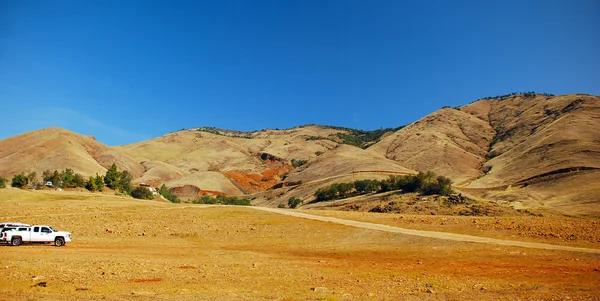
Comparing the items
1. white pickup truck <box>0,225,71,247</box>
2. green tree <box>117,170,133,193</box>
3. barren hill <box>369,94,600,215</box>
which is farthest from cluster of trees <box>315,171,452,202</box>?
white pickup truck <box>0,225,71,247</box>

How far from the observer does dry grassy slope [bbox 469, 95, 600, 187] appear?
92.4 metres

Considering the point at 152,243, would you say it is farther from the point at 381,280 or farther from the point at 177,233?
the point at 381,280

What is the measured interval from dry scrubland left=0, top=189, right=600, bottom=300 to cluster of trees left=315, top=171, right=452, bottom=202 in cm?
2087

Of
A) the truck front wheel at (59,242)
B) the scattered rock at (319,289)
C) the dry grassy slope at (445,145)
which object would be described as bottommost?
the scattered rock at (319,289)

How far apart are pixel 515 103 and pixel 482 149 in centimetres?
6074

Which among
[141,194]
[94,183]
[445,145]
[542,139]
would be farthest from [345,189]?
[445,145]

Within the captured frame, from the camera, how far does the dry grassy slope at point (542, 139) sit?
92.4 meters

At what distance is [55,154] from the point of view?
130125 millimetres

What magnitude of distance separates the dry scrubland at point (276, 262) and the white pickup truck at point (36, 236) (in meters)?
0.98

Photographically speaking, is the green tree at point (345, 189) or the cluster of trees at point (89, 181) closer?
the cluster of trees at point (89, 181)

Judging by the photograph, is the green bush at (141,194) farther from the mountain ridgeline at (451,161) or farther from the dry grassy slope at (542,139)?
the dry grassy slope at (542,139)

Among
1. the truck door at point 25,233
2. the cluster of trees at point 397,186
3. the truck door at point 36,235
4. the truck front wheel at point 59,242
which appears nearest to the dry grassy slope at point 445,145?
the cluster of trees at point 397,186

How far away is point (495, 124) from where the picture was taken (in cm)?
17962

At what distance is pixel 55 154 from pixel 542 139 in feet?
490
